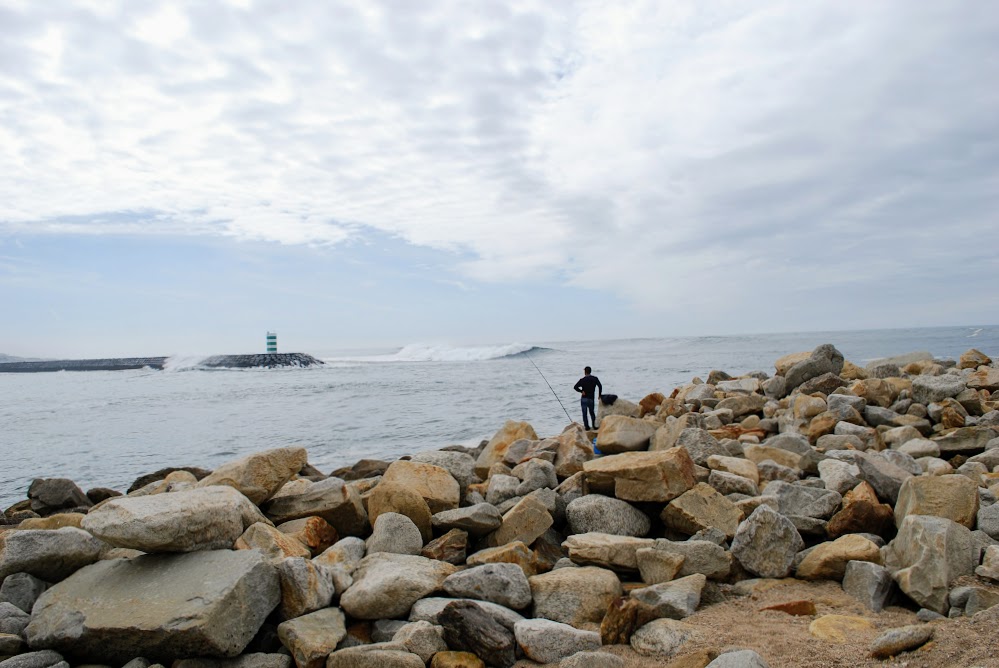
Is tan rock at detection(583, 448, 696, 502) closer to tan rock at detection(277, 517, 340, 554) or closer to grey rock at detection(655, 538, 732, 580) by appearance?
grey rock at detection(655, 538, 732, 580)

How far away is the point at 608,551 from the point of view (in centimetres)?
431

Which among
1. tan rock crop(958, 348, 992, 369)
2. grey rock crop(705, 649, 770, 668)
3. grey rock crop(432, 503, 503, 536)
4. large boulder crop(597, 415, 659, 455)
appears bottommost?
grey rock crop(705, 649, 770, 668)

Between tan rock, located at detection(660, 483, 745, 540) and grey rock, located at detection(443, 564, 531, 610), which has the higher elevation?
tan rock, located at detection(660, 483, 745, 540)

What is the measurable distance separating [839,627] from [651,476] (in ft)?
5.87

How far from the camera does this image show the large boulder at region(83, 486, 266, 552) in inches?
142

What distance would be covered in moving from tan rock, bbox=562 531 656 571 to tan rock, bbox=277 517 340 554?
6.32ft

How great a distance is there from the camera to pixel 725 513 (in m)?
4.77

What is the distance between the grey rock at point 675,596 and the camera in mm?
3633

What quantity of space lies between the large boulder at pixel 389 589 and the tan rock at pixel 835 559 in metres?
2.32

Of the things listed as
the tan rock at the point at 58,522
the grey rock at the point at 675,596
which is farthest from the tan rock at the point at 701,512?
the tan rock at the point at 58,522

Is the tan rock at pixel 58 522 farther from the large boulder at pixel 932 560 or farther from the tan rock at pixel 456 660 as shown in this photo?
the large boulder at pixel 932 560

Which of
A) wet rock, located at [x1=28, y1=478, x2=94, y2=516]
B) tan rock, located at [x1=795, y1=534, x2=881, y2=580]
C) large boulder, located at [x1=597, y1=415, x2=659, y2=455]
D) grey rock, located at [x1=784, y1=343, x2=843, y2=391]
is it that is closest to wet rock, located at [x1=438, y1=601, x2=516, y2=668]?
tan rock, located at [x1=795, y1=534, x2=881, y2=580]

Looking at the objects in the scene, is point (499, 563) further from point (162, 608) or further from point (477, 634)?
point (162, 608)

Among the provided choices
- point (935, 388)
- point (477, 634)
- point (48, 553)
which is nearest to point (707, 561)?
point (477, 634)
